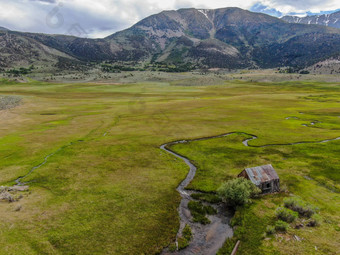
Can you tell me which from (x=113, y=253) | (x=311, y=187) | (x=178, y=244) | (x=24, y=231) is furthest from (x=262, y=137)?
(x=24, y=231)

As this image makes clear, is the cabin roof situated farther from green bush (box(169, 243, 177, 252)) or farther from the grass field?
green bush (box(169, 243, 177, 252))

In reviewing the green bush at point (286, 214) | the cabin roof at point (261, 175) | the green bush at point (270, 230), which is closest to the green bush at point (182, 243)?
the green bush at point (270, 230)

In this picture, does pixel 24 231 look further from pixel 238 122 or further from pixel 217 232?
pixel 238 122

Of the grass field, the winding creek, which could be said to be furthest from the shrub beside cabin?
the winding creek

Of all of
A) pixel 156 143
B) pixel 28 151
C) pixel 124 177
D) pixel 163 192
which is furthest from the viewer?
pixel 156 143

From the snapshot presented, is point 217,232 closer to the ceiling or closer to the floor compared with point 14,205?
closer to the floor

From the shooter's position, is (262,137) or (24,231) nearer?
(24,231)

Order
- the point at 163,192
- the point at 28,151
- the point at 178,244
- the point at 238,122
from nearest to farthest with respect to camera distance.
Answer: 1. the point at 178,244
2. the point at 163,192
3. the point at 28,151
4. the point at 238,122

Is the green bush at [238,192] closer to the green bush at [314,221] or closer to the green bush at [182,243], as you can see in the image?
the green bush at [314,221]
